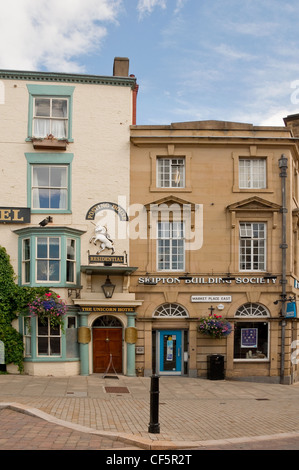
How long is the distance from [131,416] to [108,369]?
830 cm

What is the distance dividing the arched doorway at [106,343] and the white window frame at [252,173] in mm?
7761

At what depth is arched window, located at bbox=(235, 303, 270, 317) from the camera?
71.7 feet

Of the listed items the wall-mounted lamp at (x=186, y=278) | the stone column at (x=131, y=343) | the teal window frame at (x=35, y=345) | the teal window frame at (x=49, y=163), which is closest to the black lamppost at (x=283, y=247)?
the wall-mounted lamp at (x=186, y=278)

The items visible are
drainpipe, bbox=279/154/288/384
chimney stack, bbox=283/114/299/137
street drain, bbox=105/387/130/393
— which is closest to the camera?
street drain, bbox=105/387/130/393

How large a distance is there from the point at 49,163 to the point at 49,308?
19.0 ft

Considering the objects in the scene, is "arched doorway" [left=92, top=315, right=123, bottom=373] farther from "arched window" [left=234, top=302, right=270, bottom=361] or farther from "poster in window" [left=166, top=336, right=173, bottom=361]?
"arched window" [left=234, top=302, right=270, bottom=361]

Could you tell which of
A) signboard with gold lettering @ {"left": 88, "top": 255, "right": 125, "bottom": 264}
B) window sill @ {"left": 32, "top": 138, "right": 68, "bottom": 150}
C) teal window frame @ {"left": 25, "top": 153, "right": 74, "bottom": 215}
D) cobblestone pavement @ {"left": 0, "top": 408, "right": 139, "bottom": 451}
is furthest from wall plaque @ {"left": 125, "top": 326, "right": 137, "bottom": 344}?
cobblestone pavement @ {"left": 0, "top": 408, "right": 139, "bottom": 451}

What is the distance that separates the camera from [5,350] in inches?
792

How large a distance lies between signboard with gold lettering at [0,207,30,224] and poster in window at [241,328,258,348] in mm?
9667

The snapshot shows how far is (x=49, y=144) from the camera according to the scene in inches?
835

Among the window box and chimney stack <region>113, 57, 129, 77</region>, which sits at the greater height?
chimney stack <region>113, 57, 129, 77</region>

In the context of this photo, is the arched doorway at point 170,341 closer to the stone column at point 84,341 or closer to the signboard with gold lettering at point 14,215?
the stone column at point 84,341
